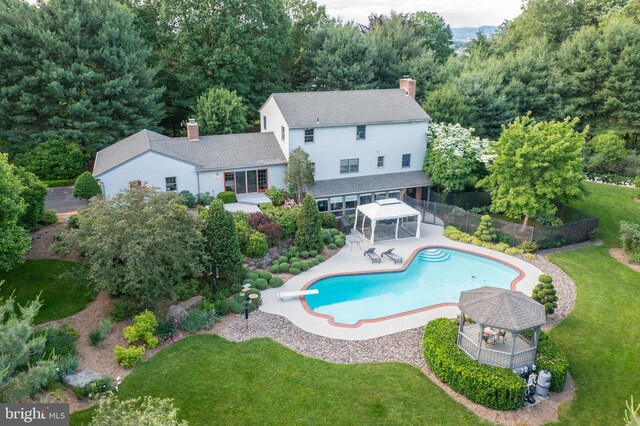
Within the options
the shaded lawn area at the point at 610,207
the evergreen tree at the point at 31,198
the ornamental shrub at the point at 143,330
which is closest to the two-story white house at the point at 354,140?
the shaded lawn area at the point at 610,207

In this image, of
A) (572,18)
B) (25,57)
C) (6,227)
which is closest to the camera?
(6,227)

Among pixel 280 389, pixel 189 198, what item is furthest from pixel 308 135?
pixel 280 389

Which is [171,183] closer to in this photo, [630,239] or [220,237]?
[220,237]

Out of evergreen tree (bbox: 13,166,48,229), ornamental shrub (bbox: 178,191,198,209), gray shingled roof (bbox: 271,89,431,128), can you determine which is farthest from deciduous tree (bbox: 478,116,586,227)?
evergreen tree (bbox: 13,166,48,229)

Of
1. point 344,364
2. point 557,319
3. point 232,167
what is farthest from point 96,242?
point 557,319

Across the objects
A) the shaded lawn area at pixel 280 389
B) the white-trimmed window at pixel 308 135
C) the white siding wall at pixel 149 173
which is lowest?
the shaded lawn area at pixel 280 389

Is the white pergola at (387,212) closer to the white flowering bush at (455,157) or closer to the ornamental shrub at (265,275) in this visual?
the white flowering bush at (455,157)

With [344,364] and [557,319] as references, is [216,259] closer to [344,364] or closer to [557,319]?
[344,364]
